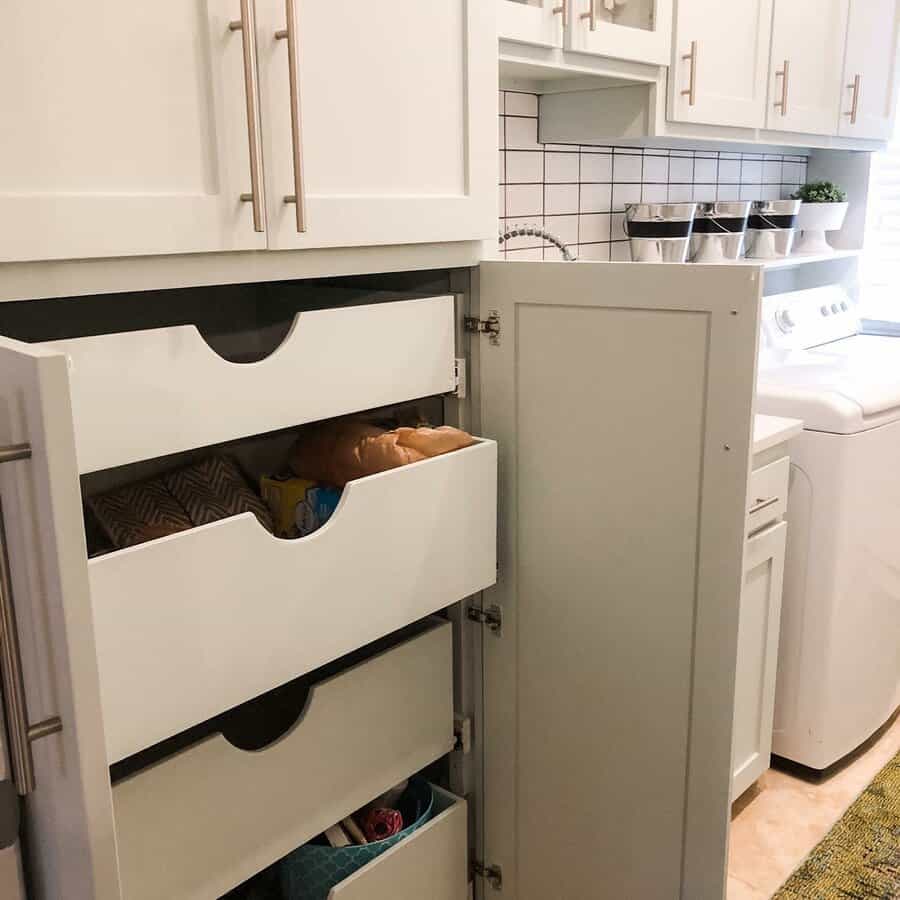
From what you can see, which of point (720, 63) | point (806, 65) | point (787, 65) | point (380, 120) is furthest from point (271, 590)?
point (806, 65)

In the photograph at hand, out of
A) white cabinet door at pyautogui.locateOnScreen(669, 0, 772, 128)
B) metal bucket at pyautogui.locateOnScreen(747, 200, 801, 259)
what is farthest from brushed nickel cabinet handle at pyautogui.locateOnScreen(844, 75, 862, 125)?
white cabinet door at pyautogui.locateOnScreen(669, 0, 772, 128)

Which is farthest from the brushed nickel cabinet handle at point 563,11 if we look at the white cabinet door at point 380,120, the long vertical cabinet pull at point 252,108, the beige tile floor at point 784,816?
the beige tile floor at point 784,816

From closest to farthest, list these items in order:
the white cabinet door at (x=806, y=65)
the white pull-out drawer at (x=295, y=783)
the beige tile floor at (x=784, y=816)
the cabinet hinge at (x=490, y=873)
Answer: the white pull-out drawer at (x=295, y=783) → the cabinet hinge at (x=490, y=873) → the beige tile floor at (x=784, y=816) → the white cabinet door at (x=806, y=65)

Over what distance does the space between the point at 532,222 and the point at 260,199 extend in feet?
3.80

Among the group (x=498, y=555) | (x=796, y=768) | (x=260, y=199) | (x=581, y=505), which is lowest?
(x=796, y=768)

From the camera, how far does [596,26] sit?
1729 millimetres

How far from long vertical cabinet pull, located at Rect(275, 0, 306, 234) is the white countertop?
1.04 meters

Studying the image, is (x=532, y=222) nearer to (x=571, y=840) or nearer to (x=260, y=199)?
(x=260, y=199)

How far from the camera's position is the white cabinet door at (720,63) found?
1.96 m

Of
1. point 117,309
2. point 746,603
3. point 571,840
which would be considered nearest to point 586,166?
point 746,603

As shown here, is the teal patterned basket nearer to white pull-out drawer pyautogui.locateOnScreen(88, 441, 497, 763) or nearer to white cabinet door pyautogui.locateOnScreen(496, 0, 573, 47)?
white pull-out drawer pyautogui.locateOnScreen(88, 441, 497, 763)

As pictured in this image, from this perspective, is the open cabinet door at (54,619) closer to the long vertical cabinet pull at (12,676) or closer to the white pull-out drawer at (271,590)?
the long vertical cabinet pull at (12,676)

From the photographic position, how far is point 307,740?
4.37ft

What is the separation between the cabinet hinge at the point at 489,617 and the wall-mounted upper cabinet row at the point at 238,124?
616 millimetres
